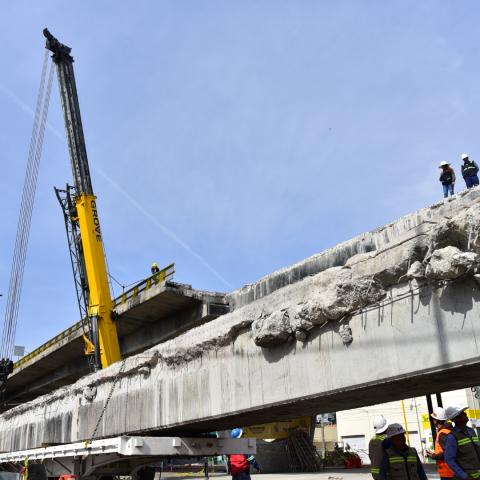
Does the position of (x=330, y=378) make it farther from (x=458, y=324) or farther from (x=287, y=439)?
(x=287, y=439)

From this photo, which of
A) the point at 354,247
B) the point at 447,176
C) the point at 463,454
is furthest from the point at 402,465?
the point at 447,176

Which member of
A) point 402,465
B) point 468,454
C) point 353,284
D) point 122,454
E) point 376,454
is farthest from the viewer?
point 122,454

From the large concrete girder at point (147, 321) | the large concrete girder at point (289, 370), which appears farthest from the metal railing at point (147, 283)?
the large concrete girder at point (289, 370)

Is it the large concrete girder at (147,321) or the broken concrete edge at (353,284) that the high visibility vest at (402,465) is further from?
the large concrete girder at (147,321)

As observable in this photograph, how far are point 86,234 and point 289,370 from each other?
2010 centimetres

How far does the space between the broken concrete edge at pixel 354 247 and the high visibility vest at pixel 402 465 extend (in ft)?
7.00

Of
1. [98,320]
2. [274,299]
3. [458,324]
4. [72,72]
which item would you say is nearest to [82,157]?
[72,72]

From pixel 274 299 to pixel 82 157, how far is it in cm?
2210

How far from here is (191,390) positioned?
818 cm

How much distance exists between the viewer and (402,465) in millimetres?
5281

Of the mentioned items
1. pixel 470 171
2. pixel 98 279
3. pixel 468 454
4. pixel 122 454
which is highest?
pixel 98 279

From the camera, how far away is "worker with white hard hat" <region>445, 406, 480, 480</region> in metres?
4.81

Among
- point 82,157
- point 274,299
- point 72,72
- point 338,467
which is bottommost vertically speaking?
point 338,467

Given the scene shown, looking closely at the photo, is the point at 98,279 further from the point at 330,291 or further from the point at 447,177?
the point at 330,291
